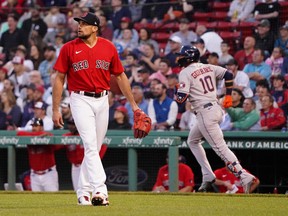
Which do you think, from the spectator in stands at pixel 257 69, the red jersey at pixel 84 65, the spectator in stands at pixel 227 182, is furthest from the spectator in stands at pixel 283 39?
the red jersey at pixel 84 65

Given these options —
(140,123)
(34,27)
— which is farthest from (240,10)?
(140,123)

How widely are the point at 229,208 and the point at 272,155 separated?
5247 mm

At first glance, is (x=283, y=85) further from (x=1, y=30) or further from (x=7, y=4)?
(x=7, y=4)

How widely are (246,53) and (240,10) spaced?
1095mm

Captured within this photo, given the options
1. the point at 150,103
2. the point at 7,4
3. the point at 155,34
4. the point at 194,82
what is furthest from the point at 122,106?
the point at 7,4

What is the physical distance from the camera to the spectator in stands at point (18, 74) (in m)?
16.5

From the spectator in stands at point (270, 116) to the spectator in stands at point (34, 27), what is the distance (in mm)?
5748

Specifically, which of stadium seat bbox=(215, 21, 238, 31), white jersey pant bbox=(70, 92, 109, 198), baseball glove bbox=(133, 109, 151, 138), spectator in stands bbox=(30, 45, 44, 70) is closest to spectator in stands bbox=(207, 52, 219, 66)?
stadium seat bbox=(215, 21, 238, 31)

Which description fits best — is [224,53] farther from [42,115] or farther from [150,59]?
[42,115]

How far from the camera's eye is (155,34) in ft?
52.2

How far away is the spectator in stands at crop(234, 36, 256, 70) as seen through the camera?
1420 centimetres

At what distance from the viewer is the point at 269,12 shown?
14312 mm

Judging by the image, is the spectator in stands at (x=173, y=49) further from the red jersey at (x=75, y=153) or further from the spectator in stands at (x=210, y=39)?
the red jersey at (x=75, y=153)

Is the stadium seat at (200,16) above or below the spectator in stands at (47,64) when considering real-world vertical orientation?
above
